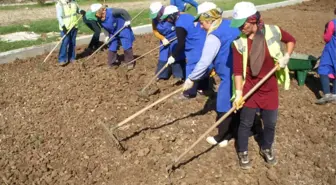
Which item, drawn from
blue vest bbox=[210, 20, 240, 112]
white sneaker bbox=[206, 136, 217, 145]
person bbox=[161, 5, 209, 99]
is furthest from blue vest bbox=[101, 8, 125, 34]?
white sneaker bbox=[206, 136, 217, 145]

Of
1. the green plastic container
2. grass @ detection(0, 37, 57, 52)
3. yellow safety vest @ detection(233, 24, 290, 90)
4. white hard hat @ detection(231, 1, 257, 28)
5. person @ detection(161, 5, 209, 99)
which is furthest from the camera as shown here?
grass @ detection(0, 37, 57, 52)

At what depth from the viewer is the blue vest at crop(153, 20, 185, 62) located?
5922 mm

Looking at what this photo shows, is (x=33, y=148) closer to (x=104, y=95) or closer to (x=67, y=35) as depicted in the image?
(x=104, y=95)

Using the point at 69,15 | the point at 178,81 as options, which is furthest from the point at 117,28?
the point at 178,81

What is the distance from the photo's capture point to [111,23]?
265 inches

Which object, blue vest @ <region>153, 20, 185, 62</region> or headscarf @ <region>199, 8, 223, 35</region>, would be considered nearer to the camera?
headscarf @ <region>199, 8, 223, 35</region>

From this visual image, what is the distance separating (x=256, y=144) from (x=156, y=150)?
45.4 inches

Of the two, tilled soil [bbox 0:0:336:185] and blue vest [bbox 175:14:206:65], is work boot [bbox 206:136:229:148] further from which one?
blue vest [bbox 175:14:206:65]

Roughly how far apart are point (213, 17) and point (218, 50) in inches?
13.5

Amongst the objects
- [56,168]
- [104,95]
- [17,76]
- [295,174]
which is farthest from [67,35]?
[295,174]

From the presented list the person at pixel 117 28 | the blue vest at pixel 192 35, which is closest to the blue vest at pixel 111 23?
the person at pixel 117 28

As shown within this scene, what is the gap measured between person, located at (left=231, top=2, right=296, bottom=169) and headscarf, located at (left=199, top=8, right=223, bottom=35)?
1.79 ft

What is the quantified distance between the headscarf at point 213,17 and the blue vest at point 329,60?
89.6 inches

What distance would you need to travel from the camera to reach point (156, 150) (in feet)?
13.9
